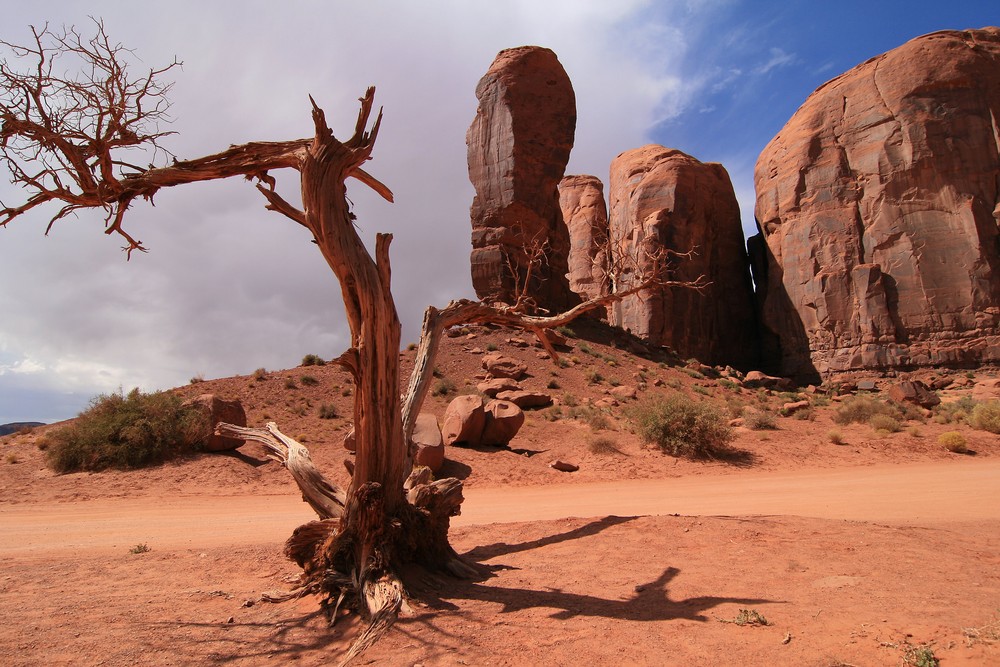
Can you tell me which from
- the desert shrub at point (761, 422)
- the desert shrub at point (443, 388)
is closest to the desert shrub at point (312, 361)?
the desert shrub at point (443, 388)

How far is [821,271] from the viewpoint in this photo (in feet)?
123

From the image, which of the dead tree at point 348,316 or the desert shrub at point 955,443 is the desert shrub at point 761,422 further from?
the dead tree at point 348,316

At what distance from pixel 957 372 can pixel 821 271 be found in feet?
30.2

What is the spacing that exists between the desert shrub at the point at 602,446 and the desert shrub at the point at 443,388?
9.92m

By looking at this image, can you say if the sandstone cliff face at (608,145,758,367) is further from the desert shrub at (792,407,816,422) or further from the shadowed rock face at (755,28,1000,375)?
the desert shrub at (792,407,816,422)

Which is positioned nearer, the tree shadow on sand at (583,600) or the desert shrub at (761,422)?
the tree shadow on sand at (583,600)

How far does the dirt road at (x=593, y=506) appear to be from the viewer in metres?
9.01

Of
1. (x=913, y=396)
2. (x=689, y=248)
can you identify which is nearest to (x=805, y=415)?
(x=913, y=396)

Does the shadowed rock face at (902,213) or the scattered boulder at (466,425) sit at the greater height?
the shadowed rock face at (902,213)

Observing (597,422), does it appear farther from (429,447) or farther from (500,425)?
(429,447)

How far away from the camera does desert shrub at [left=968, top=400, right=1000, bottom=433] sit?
1839cm

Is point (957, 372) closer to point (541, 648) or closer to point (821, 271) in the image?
point (821, 271)

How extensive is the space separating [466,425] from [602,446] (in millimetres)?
3972

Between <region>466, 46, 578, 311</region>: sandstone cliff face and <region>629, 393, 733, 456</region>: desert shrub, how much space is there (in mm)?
19881
